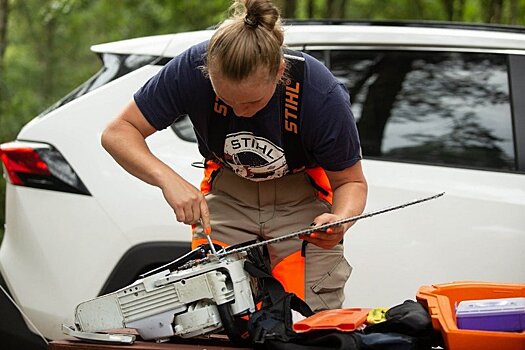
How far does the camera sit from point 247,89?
284 cm

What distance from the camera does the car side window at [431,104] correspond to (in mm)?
4102

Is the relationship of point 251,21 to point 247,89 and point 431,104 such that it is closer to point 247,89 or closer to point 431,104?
point 247,89

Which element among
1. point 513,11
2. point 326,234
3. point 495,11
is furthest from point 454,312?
point 513,11

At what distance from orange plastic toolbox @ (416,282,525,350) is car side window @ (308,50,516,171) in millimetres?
1190

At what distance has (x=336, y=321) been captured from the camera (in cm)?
277

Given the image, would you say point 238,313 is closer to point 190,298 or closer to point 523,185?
point 190,298

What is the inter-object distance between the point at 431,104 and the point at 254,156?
1366 millimetres

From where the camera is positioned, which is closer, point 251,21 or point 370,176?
point 251,21

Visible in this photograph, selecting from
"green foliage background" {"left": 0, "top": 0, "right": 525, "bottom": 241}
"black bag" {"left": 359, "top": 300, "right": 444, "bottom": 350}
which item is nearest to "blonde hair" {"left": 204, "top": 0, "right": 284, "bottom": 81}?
"black bag" {"left": 359, "top": 300, "right": 444, "bottom": 350}

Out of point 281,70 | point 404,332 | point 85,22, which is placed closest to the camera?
point 404,332

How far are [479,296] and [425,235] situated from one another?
1021 millimetres

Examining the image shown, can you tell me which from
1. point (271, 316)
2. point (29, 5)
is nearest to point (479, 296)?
point (271, 316)

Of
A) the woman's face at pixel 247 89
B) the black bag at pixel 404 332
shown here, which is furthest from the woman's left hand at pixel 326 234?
the woman's face at pixel 247 89

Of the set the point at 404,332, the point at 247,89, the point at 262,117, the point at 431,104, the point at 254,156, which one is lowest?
the point at 404,332
